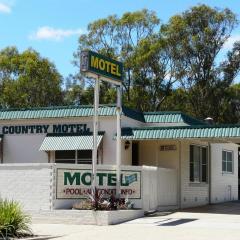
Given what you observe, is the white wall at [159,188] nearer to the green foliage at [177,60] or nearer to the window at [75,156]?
the window at [75,156]

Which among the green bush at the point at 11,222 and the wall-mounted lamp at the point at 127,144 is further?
the wall-mounted lamp at the point at 127,144

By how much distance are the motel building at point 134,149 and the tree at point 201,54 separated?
2058cm

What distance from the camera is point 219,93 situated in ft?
167

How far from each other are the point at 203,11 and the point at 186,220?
1313 inches

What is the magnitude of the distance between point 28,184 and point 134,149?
314 inches

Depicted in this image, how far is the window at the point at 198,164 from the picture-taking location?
86.9ft

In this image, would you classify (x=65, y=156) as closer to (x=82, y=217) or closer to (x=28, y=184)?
(x=28, y=184)

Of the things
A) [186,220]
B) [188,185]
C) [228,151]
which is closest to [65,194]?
[186,220]

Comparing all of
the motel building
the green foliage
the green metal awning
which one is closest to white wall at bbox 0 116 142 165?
the motel building

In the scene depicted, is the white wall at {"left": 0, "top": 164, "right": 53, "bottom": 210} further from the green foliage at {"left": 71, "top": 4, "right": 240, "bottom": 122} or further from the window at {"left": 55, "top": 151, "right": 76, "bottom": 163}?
the green foliage at {"left": 71, "top": 4, "right": 240, "bottom": 122}

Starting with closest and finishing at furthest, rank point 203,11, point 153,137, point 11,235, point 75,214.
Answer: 1. point 11,235
2. point 75,214
3. point 153,137
4. point 203,11

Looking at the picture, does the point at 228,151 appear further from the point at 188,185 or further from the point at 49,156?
the point at 49,156

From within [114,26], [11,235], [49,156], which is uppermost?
[114,26]

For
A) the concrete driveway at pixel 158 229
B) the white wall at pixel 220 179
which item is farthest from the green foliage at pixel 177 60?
the concrete driveway at pixel 158 229
